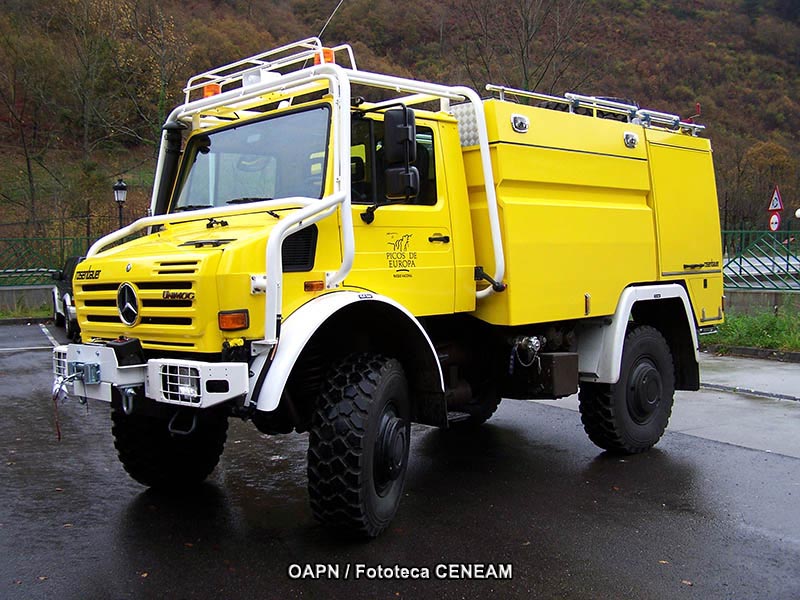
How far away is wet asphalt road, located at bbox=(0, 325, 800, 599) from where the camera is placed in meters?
4.30

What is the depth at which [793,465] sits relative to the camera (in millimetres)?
6531

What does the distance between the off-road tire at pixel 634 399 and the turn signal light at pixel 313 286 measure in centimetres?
307

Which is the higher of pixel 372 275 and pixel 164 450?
pixel 372 275

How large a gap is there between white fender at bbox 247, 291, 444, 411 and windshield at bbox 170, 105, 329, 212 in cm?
72

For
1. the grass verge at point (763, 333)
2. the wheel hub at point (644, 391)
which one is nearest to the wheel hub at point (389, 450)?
the wheel hub at point (644, 391)

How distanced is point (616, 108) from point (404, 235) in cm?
306

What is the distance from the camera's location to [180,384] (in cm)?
431

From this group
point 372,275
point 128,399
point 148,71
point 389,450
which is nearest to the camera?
point 128,399

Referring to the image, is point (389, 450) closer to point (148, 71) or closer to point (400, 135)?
point (400, 135)

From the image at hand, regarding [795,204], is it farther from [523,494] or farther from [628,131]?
[523,494]

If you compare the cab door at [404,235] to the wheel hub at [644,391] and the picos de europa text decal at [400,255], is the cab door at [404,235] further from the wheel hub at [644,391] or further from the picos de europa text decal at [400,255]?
the wheel hub at [644,391]

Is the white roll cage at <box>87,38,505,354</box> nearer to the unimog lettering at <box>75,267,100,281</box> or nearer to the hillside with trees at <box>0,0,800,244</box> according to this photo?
the unimog lettering at <box>75,267,100,281</box>

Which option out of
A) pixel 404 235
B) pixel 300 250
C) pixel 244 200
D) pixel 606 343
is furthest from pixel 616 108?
pixel 300 250

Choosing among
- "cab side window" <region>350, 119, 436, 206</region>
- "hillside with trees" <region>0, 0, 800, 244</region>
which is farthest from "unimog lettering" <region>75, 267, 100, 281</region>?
"hillside with trees" <region>0, 0, 800, 244</region>
